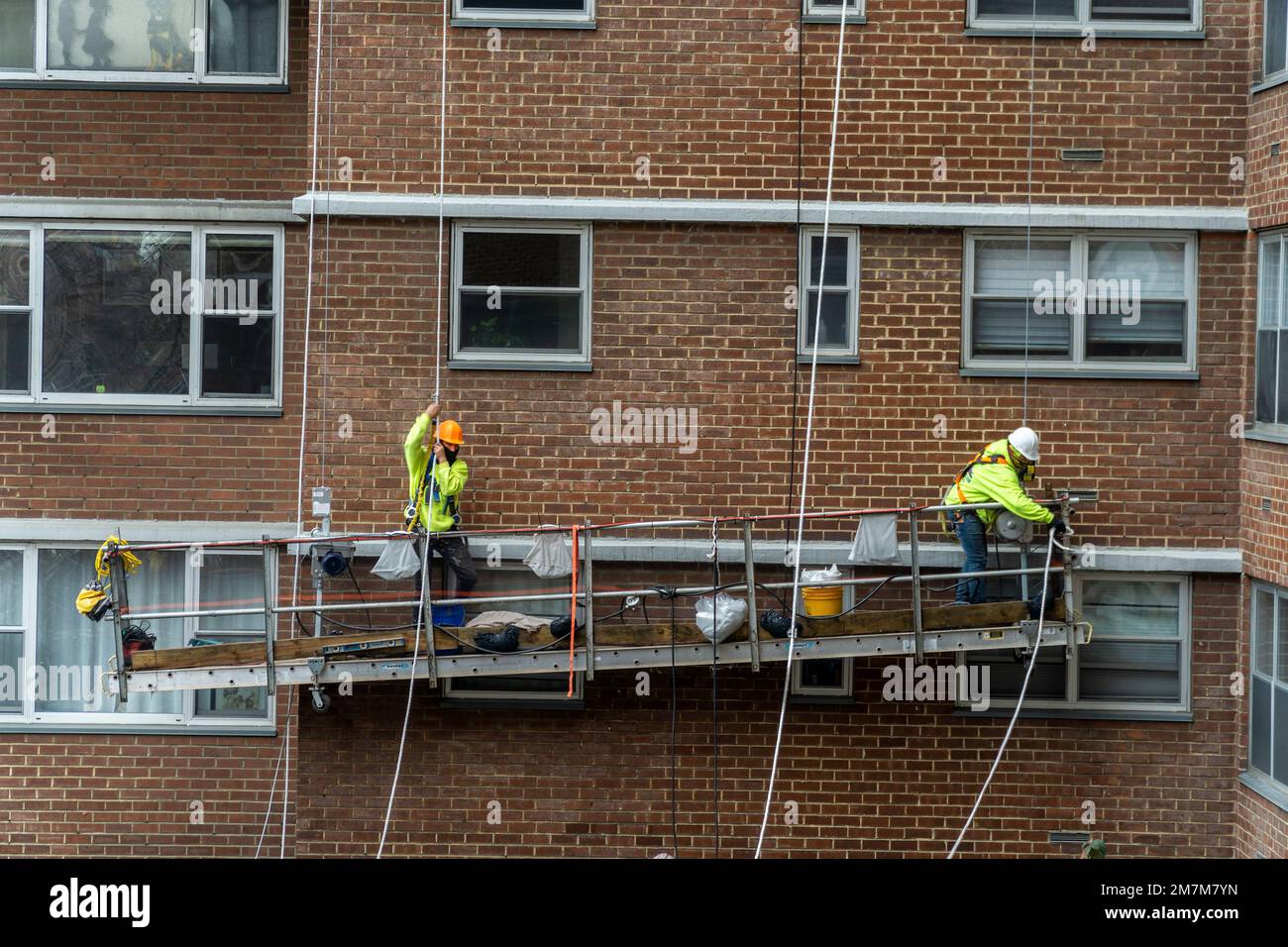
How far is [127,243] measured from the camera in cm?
1441

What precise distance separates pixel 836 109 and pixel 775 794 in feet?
19.4

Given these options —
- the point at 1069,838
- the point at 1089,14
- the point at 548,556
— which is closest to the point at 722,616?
the point at 548,556

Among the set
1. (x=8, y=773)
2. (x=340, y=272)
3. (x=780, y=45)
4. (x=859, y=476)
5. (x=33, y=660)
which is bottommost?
(x=8, y=773)

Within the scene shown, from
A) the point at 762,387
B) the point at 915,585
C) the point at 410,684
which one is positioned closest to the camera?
the point at 915,585

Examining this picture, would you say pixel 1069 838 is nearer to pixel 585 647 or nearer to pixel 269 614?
pixel 585 647

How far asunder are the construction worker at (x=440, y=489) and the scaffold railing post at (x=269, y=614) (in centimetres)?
118

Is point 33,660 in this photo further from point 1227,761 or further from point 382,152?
point 1227,761

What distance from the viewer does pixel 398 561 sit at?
39.4ft

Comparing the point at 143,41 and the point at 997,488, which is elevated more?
the point at 143,41

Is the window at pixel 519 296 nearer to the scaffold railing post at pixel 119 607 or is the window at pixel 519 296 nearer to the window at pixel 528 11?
the window at pixel 528 11

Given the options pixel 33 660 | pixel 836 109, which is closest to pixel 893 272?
pixel 836 109

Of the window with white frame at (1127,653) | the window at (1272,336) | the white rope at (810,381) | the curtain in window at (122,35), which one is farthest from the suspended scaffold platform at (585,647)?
the curtain in window at (122,35)

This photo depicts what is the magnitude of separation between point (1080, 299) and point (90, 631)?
32.7ft

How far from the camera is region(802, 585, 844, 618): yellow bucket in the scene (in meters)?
12.1
